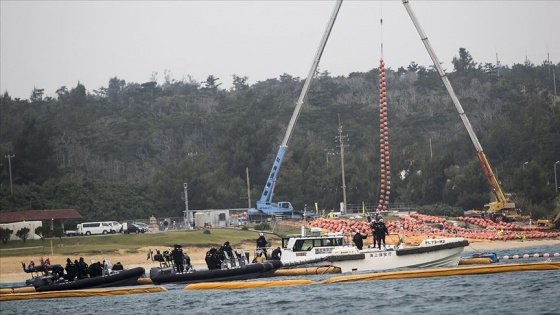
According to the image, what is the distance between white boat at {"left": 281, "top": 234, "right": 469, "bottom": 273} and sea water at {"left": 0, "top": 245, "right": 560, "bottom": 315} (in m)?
1.44

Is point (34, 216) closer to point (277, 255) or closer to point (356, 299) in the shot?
point (277, 255)

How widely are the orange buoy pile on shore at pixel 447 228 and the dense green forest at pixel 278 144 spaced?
9094mm

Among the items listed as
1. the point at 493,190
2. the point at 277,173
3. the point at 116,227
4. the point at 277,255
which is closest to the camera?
the point at 277,255

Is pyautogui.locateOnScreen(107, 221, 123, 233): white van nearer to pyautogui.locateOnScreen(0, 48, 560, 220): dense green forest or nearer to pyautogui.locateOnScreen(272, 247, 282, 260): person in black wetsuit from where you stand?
pyautogui.locateOnScreen(0, 48, 560, 220): dense green forest

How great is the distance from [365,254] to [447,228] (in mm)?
36485

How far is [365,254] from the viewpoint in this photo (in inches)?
2025

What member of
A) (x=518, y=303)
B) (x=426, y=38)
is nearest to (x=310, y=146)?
(x=426, y=38)

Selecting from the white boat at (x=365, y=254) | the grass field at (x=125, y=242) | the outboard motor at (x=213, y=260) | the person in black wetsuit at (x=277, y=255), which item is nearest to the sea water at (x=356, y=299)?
the white boat at (x=365, y=254)

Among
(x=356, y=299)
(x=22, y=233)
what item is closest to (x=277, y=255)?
(x=356, y=299)

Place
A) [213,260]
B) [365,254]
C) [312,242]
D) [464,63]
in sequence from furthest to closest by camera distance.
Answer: [464,63], [312,242], [365,254], [213,260]

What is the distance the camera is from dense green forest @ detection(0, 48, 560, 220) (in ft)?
359

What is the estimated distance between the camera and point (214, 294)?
49.0 metres

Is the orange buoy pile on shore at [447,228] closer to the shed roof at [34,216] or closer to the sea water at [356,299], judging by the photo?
the shed roof at [34,216]

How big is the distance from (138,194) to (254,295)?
66.6 metres
